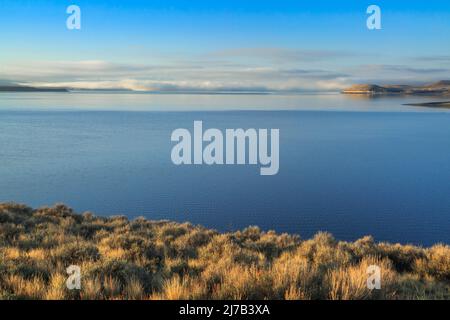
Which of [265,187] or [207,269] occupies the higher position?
[207,269]

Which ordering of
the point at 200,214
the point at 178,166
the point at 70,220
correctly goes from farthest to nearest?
the point at 178,166 < the point at 200,214 < the point at 70,220

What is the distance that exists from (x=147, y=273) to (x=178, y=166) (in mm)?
30395

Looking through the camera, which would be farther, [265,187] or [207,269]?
[265,187]

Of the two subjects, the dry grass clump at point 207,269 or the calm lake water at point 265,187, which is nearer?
the dry grass clump at point 207,269

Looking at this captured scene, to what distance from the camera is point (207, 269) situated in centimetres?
693

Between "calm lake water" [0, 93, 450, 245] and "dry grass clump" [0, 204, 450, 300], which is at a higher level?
"dry grass clump" [0, 204, 450, 300]

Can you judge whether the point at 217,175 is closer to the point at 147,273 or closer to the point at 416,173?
the point at 416,173

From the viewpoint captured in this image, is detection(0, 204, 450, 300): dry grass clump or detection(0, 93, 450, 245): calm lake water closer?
detection(0, 204, 450, 300): dry grass clump

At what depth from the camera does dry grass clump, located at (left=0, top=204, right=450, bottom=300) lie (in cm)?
553

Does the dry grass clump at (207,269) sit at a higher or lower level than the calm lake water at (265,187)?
higher

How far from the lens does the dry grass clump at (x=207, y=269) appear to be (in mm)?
5527
